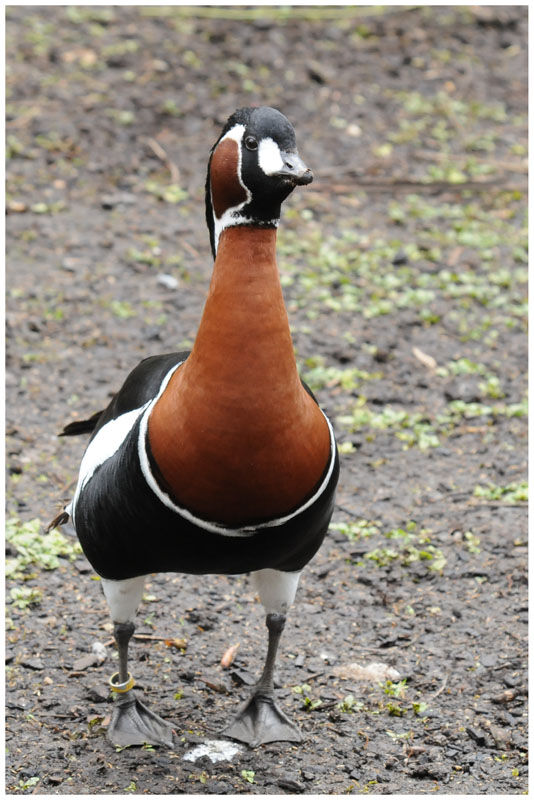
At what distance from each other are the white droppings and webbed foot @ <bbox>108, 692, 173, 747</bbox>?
91 mm

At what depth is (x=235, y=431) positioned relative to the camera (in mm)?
2904

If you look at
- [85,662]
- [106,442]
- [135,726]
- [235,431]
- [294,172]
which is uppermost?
[294,172]

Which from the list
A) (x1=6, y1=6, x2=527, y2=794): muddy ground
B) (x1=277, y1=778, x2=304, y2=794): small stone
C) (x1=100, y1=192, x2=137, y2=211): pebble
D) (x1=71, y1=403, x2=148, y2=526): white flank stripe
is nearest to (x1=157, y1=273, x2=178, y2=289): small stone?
(x1=6, y1=6, x2=527, y2=794): muddy ground

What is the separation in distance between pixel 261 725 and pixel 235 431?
1.31 meters

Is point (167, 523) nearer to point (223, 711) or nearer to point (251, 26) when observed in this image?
point (223, 711)

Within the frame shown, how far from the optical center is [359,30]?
911cm

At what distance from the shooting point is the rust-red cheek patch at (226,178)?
2.95 metres

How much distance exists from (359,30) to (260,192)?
6.78 metres

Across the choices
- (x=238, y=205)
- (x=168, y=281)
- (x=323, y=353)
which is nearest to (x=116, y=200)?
(x=168, y=281)

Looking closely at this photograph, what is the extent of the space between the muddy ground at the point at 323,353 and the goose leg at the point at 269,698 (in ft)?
0.23

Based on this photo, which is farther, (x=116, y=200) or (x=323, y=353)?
(x=116, y=200)

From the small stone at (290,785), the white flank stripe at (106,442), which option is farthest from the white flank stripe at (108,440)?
the small stone at (290,785)

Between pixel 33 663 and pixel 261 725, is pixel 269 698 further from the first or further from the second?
pixel 33 663

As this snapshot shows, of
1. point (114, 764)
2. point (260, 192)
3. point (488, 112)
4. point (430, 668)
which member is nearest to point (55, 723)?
point (114, 764)
